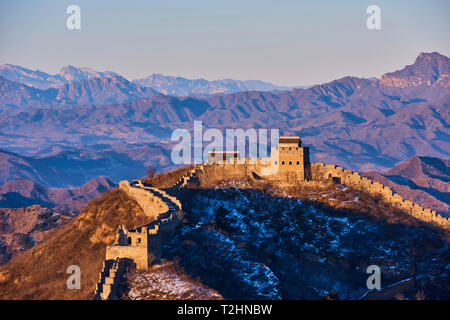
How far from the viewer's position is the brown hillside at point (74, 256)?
73.0 meters

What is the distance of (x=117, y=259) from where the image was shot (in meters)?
68.7

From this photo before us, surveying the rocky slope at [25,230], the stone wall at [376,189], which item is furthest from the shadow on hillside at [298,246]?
the rocky slope at [25,230]

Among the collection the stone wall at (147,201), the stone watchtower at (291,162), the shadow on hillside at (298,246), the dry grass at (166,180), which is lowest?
the shadow on hillside at (298,246)

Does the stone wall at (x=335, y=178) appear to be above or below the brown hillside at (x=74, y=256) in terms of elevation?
above

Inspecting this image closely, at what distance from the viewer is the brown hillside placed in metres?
73.0

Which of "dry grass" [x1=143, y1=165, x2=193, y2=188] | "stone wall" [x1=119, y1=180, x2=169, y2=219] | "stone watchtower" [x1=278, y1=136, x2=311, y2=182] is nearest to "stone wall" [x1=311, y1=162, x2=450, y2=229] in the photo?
"stone watchtower" [x1=278, y1=136, x2=311, y2=182]

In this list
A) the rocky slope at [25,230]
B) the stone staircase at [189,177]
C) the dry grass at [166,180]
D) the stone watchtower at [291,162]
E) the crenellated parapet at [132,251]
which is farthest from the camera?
the rocky slope at [25,230]

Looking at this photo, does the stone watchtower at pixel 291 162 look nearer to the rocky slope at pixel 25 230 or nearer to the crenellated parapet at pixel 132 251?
the crenellated parapet at pixel 132 251

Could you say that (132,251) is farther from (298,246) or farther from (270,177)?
(270,177)

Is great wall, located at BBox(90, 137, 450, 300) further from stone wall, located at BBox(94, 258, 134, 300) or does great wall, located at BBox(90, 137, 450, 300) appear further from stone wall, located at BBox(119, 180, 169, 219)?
stone wall, located at BBox(94, 258, 134, 300)

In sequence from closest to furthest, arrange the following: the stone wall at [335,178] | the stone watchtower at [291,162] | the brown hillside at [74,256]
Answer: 1. the brown hillside at [74,256]
2. the stone wall at [335,178]
3. the stone watchtower at [291,162]

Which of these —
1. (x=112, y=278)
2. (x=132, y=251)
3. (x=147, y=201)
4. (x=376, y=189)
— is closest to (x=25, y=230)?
(x=147, y=201)

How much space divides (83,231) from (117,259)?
24.0 m

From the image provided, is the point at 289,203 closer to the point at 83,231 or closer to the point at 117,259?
the point at 83,231
